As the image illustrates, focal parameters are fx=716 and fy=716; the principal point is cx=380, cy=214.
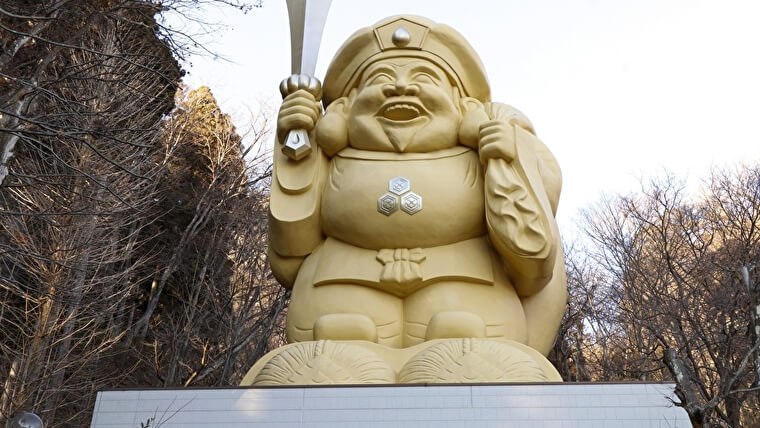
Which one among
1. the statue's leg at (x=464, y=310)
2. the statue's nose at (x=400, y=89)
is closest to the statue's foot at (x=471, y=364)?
the statue's leg at (x=464, y=310)

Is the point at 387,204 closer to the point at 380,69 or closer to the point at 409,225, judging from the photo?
the point at 409,225

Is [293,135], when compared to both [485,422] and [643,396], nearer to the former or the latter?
[485,422]

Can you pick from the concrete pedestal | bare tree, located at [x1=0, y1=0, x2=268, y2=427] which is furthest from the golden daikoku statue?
bare tree, located at [x1=0, y1=0, x2=268, y2=427]

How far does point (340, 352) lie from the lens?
4734 millimetres

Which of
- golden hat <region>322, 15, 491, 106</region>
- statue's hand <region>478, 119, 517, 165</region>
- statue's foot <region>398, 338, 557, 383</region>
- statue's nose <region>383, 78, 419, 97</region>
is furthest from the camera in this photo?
golden hat <region>322, 15, 491, 106</region>

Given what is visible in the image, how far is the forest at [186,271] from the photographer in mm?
8188

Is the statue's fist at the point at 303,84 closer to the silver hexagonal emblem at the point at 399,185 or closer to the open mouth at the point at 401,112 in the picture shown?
the open mouth at the point at 401,112

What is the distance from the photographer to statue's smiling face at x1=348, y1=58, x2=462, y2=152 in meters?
5.70

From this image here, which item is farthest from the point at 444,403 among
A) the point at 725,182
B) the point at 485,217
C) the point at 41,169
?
the point at 725,182

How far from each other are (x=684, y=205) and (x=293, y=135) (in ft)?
32.0

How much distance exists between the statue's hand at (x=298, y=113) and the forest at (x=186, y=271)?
230cm

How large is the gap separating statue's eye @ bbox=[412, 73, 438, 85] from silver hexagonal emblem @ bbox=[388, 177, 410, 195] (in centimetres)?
94

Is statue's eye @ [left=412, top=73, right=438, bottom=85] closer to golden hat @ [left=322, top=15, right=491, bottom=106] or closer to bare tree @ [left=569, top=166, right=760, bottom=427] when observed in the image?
golden hat @ [left=322, top=15, right=491, bottom=106]

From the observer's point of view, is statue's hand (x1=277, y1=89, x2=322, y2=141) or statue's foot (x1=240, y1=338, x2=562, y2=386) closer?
statue's foot (x1=240, y1=338, x2=562, y2=386)
